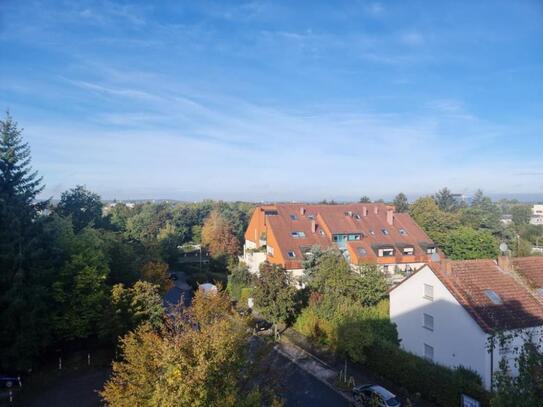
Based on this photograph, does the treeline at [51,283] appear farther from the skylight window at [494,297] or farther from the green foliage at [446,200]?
the green foliage at [446,200]

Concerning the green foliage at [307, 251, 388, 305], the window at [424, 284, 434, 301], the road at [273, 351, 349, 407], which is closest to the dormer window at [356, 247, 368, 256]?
the green foliage at [307, 251, 388, 305]

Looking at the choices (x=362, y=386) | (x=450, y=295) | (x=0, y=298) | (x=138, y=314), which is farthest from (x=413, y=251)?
(x=0, y=298)

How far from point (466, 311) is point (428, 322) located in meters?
3.01

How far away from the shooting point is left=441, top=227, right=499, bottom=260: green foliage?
1704 inches

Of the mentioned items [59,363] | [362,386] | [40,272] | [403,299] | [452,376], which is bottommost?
[59,363]

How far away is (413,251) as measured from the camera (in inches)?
1649

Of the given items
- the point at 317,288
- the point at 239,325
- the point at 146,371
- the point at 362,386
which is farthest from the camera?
the point at 317,288

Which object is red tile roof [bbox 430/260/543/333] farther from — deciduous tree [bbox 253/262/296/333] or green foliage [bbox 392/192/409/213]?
green foliage [bbox 392/192/409/213]

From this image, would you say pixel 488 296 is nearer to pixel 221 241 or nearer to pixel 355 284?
pixel 355 284

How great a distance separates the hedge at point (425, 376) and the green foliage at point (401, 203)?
5783cm

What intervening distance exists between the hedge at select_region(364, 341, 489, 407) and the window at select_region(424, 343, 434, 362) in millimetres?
2366

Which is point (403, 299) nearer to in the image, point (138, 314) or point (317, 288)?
point (317, 288)

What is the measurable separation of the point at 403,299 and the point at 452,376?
20.6ft

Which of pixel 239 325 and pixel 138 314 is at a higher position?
pixel 239 325
